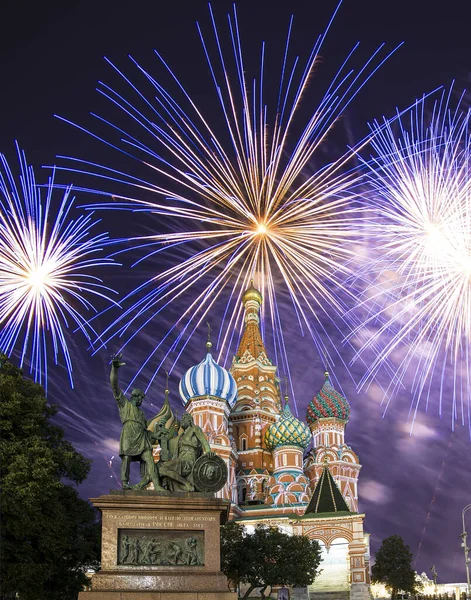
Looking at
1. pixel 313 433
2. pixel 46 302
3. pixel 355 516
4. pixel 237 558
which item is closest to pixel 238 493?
pixel 313 433

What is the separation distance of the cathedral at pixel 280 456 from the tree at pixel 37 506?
78.3 ft

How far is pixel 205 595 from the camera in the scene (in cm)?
1670

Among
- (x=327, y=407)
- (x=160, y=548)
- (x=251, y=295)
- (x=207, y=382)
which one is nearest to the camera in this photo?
(x=160, y=548)

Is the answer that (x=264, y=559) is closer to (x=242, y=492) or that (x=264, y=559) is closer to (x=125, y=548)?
(x=125, y=548)

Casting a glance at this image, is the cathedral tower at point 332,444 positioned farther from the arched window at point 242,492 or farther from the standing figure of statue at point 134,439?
the standing figure of statue at point 134,439

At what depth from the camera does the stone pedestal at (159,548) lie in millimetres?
16938

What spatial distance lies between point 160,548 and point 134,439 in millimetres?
3117

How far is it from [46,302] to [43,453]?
572 centimetres

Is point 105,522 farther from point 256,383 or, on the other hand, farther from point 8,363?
point 256,383

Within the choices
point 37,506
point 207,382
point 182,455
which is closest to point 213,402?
→ point 207,382

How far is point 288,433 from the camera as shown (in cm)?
6347

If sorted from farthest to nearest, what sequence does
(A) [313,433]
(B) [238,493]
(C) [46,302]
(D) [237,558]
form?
(A) [313,433], (B) [238,493], (D) [237,558], (C) [46,302]

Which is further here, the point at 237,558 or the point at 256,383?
the point at 256,383

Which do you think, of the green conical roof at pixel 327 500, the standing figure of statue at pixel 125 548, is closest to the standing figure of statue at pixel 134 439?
the standing figure of statue at pixel 125 548
